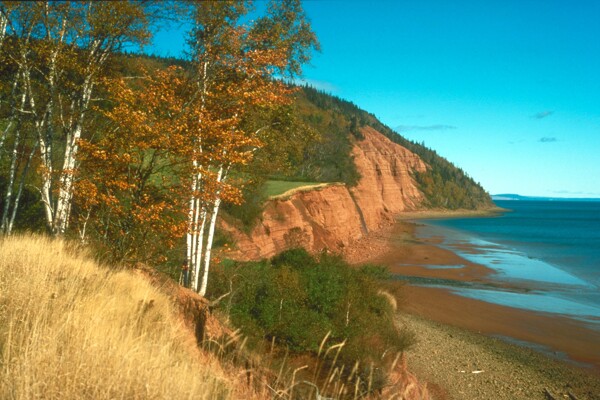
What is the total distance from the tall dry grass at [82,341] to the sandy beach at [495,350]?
12123 millimetres

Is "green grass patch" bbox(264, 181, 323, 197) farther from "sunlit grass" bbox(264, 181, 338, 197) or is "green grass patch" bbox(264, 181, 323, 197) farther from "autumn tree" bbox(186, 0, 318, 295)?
"autumn tree" bbox(186, 0, 318, 295)

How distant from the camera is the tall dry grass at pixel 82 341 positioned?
356cm

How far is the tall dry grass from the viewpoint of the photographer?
3.56 meters

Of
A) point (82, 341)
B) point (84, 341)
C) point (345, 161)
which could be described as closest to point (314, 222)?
point (82, 341)

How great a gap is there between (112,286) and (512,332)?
857 inches

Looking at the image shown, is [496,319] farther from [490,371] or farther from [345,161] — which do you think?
[345,161]

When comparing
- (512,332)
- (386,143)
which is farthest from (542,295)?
(386,143)

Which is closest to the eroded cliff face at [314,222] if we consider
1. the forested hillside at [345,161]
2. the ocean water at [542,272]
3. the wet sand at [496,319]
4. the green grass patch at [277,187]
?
the green grass patch at [277,187]

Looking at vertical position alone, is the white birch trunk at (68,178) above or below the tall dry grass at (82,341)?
above

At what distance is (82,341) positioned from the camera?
4.29 m

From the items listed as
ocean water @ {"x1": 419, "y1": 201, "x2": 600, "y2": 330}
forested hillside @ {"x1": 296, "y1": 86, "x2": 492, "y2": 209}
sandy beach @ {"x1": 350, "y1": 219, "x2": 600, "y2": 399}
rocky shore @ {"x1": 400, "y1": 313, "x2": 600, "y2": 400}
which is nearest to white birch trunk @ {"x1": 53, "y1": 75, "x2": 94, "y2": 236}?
rocky shore @ {"x1": 400, "y1": 313, "x2": 600, "y2": 400}

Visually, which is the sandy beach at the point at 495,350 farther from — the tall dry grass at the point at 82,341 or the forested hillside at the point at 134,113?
the tall dry grass at the point at 82,341

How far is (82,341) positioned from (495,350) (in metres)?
19.4

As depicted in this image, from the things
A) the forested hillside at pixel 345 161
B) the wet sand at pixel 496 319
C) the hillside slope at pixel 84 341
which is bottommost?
the wet sand at pixel 496 319
